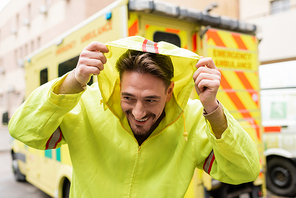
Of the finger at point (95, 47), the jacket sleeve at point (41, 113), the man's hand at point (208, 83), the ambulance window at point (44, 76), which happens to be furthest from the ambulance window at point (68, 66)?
the man's hand at point (208, 83)

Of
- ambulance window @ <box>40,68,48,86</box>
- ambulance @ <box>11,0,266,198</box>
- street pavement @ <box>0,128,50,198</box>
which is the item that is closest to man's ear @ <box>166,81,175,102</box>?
ambulance @ <box>11,0,266,198</box>

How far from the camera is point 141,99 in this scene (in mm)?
1428

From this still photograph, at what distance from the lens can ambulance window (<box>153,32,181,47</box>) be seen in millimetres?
2672

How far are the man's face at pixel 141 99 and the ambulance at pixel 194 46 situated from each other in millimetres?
1143

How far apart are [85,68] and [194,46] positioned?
6.70ft

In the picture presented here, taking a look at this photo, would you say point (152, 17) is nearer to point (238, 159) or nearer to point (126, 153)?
point (126, 153)

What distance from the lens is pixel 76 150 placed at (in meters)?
1.49

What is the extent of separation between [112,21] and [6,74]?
23.6 meters

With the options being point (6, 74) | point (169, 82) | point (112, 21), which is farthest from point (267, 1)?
point (6, 74)

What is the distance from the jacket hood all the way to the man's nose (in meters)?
0.15

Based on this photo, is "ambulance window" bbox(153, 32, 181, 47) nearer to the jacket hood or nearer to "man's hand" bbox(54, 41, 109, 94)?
the jacket hood

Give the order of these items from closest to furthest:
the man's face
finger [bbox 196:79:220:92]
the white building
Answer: finger [bbox 196:79:220:92]
the man's face
the white building

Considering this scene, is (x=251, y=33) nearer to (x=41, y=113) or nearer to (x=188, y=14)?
(x=188, y=14)

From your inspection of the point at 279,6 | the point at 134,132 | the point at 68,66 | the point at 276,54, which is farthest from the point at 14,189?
the point at 279,6
